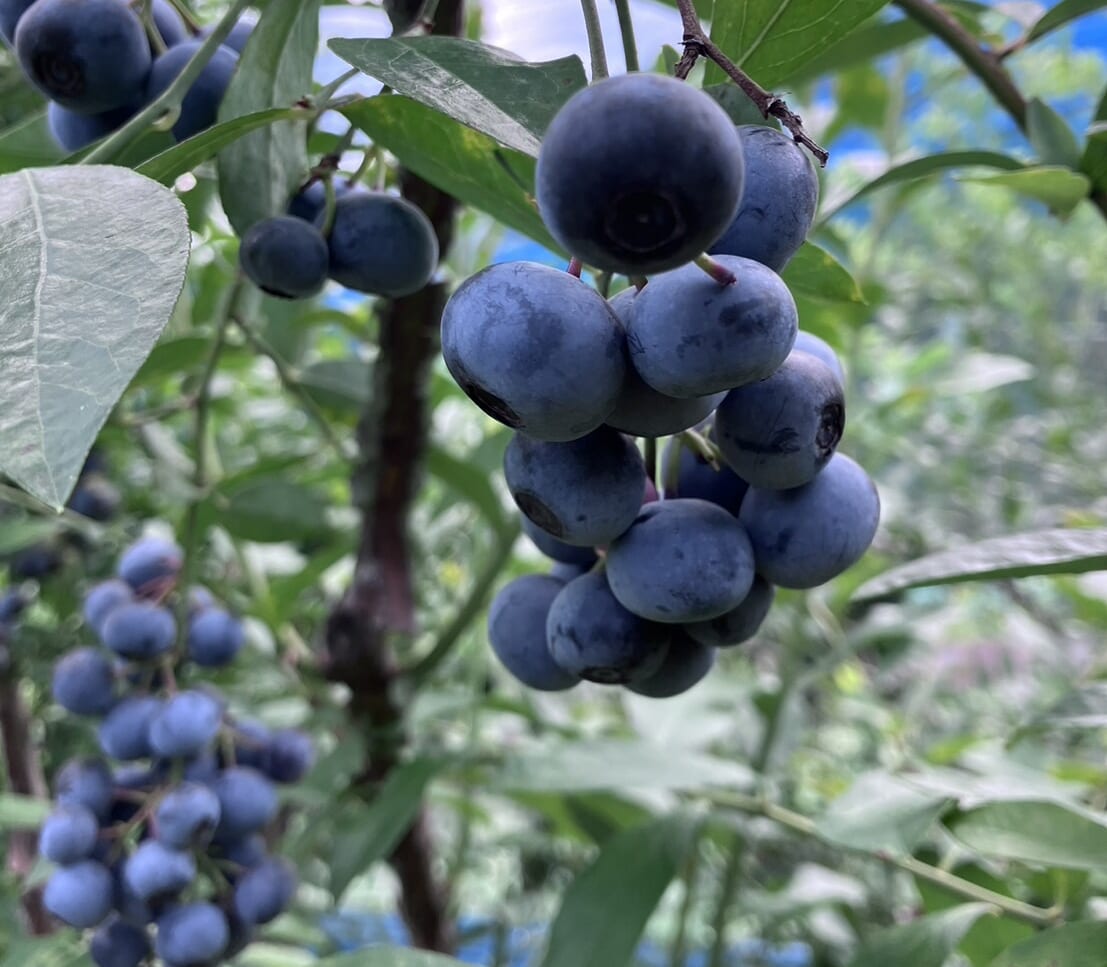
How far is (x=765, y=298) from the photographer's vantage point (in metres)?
0.30

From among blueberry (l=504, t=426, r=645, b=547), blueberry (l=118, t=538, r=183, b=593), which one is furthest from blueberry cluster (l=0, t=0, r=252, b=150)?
blueberry (l=118, t=538, r=183, b=593)

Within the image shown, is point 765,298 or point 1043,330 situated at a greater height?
point 765,298

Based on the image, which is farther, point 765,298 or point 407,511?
point 407,511

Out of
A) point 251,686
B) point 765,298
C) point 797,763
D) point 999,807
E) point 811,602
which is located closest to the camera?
point 765,298

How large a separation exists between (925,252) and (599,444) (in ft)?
9.75

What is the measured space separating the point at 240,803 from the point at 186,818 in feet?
0.15

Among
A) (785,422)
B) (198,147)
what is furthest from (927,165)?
(198,147)

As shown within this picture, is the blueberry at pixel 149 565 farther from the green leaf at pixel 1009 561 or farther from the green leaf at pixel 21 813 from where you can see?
the green leaf at pixel 1009 561

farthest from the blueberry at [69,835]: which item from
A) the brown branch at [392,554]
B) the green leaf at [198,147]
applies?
the green leaf at [198,147]

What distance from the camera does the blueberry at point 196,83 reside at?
48 cm

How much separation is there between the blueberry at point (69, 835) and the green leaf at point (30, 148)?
404mm

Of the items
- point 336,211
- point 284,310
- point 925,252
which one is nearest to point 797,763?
point 284,310

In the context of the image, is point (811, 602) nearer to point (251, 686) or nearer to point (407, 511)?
point (407, 511)

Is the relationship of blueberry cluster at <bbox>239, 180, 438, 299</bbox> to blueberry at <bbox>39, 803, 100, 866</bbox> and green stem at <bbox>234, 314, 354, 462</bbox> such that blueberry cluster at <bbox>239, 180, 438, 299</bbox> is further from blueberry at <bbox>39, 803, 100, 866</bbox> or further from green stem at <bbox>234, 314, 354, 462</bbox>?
blueberry at <bbox>39, 803, 100, 866</bbox>
